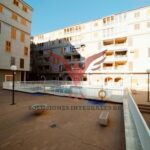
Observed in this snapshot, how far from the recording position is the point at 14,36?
24.8m

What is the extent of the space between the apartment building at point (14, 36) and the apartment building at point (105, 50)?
1145cm

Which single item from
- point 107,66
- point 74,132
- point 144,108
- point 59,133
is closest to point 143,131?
point 74,132

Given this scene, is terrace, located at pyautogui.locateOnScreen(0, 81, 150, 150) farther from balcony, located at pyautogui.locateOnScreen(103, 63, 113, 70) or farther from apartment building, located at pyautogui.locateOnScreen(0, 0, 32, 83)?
balcony, located at pyautogui.locateOnScreen(103, 63, 113, 70)

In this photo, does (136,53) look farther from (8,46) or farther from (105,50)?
(8,46)

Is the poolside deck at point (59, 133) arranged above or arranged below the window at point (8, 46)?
below

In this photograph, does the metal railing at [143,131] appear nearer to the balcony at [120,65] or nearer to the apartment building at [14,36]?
the apartment building at [14,36]

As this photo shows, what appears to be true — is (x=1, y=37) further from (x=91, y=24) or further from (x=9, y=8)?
(x=91, y=24)

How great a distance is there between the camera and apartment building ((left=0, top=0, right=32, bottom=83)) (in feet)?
74.3

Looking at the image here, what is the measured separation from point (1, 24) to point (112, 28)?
23.2 meters

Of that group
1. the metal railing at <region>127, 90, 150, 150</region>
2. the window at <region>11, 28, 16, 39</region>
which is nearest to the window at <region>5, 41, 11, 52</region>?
the window at <region>11, 28, 16, 39</region>

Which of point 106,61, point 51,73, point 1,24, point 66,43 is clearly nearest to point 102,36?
point 106,61

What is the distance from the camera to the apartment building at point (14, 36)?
74.3 feet

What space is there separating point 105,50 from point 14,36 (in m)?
20.3

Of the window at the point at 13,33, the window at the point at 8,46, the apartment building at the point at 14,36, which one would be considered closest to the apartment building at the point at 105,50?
the apartment building at the point at 14,36
